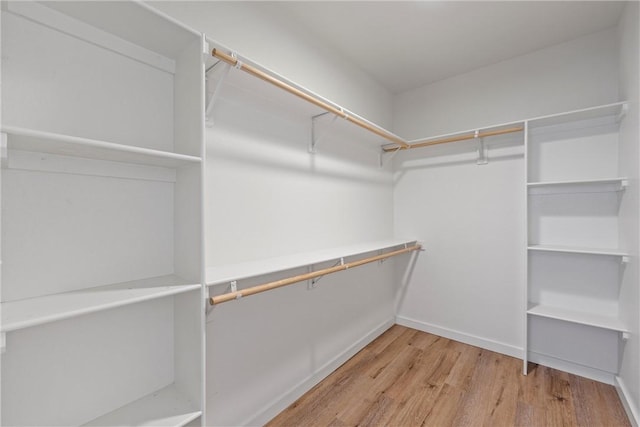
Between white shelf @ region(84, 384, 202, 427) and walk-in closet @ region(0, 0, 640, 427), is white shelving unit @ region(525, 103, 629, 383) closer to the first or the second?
walk-in closet @ region(0, 0, 640, 427)

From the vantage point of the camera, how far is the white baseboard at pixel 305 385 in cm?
164

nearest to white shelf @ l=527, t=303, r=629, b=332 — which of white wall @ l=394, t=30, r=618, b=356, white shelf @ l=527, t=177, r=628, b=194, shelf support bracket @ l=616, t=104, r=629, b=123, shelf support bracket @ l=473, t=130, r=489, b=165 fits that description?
white wall @ l=394, t=30, r=618, b=356

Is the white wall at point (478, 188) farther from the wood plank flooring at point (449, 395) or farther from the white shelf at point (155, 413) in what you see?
the white shelf at point (155, 413)

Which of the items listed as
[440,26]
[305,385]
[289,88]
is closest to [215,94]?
[289,88]

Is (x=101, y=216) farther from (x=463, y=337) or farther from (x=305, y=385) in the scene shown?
(x=463, y=337)

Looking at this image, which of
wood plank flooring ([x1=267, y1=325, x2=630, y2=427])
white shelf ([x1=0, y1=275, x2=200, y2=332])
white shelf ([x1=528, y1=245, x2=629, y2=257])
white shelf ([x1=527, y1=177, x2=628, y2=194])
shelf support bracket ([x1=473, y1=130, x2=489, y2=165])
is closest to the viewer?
white shelf ([x1=0, y1=275, x2=200, y2=332])

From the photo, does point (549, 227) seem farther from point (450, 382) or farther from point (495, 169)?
point (450, 382)

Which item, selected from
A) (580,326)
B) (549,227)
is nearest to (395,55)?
(549,227)

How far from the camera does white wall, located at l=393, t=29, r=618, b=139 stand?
206 cm

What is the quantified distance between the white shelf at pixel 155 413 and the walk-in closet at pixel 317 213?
0.03 feet

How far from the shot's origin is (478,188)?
2.56m

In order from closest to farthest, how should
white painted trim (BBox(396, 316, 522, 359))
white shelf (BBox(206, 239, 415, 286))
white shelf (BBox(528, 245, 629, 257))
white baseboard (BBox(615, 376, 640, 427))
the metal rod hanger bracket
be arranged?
white shelf (BBox(206, 239, 415, 286)) < white baseboard (BBox(615, 376, 640, 427)) < white shelf (BBox(528, 245, 629, 257)) < white painted trim (BBox(396, 316, 522, 359)) < the metal rod hanger bracket

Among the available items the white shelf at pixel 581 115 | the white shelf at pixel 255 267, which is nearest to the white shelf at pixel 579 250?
the white shelf at pixel 581 115

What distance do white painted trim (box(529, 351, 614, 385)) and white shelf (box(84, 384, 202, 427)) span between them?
2587mm
